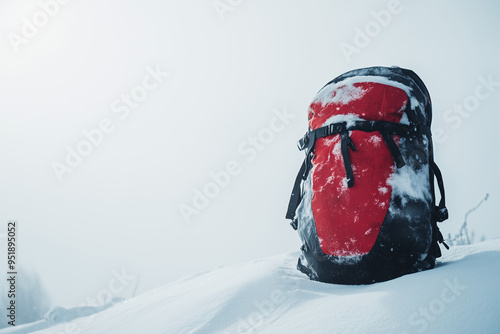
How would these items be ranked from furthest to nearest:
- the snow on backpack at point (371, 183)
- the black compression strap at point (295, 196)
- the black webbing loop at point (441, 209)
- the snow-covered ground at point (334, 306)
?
the black compression strap at point (295, 196) → the black webbing loop at point (441, 209) → the snow on backpack at point (371, 183) → the snow-covered ground at point (334, 306)

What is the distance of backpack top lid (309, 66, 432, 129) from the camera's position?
138 centimetres

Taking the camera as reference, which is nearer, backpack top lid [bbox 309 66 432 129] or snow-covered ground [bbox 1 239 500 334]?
snow-covered ground [bbox 1 239 500 334]

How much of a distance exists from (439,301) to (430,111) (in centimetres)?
107

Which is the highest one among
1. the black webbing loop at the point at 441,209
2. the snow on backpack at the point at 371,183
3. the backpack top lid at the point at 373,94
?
the backpack top lid at the point at 373,94

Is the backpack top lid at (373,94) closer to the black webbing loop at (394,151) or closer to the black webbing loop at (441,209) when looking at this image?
the black webbing loop at (394,151)

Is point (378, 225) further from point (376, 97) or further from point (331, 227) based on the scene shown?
point (376, 97)

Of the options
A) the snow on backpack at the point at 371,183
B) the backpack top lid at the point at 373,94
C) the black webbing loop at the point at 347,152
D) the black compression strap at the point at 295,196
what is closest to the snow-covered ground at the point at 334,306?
the snow on backpack at the point at 371,183

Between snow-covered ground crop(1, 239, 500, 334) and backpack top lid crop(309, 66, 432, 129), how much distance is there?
743 mm

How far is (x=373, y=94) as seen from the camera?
1.39 meters

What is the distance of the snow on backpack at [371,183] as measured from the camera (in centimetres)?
122

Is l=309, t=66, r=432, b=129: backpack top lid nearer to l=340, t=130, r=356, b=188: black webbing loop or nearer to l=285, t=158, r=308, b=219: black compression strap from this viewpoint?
l=340, t=130, r=356, b=188: black webbing loop

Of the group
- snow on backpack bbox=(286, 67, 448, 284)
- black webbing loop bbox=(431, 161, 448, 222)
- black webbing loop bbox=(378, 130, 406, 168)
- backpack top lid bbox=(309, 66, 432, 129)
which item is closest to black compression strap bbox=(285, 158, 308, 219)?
snow on backpack bbox=(286, 67, 448, 284)

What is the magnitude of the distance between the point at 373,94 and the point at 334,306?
1035 millimetres

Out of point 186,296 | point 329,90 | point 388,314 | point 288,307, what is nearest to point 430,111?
point 329,90
